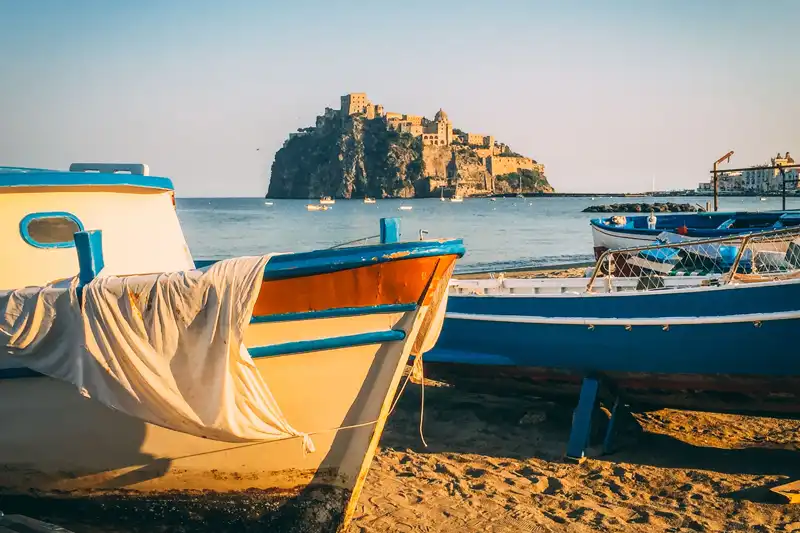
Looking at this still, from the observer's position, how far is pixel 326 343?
5605 millimetres

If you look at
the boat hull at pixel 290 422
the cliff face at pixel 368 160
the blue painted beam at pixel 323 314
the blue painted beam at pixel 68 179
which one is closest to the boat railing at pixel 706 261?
the boat hull at pixel 290 422

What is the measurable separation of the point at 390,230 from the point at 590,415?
3279 mm

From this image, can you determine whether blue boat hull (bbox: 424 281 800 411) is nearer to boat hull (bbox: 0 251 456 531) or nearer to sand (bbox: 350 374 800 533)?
sand (bbox: 350 374 800 533)

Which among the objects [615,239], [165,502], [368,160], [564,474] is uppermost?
[368,160]

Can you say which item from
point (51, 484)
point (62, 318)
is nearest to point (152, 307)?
point (62, 318)

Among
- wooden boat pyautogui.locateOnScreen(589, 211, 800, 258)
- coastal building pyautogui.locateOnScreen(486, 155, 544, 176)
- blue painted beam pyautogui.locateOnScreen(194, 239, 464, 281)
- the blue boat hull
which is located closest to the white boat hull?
wooden boat pyautogui.locateOnScreen(589, 211, 800, 258)

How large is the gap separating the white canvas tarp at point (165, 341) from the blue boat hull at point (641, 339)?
4203 mm

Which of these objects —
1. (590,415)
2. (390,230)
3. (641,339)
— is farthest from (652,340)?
(390,230)

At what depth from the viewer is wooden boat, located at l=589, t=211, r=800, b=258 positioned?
17938 millimetres

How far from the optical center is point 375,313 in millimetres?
5602

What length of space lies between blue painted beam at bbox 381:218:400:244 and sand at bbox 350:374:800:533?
2.25 metres

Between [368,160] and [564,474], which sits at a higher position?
[368,160]

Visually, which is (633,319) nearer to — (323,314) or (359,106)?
(323,314)

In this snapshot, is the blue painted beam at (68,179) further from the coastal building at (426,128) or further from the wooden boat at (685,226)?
the coastal building at (426,128)
